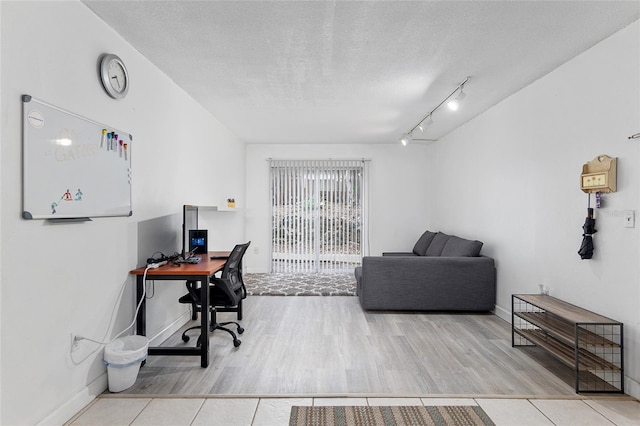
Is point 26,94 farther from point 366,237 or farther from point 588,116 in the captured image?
point 366,237

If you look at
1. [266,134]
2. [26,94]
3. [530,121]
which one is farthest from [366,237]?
[26,94]

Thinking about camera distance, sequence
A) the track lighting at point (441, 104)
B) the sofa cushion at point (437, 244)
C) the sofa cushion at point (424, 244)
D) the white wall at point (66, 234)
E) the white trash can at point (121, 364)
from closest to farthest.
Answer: the white wall at point (66, 234) → the white trash can at point (121, 364) → the track lighting at point (441, 104) → the sofa cushion at point (437, 244) → the sofa cushion at point (424, 244)

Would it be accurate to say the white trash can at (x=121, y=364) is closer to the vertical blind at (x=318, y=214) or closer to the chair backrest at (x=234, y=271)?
the chair backrest at (x=234, y=271)

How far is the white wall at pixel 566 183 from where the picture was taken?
7.80 ft

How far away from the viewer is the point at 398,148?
6773mm

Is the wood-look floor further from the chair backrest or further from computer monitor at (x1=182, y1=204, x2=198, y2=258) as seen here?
computer monitor at (x1=182, y1=204, x2=198, y2=258)

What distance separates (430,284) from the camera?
164 inches

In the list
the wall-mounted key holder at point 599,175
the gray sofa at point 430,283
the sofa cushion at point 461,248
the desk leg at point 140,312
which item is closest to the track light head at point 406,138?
the sofa cushion at point 461,248

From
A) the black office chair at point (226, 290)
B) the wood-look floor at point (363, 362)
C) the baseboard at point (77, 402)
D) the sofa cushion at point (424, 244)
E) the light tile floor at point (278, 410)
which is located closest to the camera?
the baseboard at point (77, 402)

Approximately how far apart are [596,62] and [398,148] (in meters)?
4.17

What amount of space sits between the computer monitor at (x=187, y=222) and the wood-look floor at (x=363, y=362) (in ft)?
3.17

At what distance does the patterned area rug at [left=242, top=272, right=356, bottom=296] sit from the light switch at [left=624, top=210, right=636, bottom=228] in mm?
3422

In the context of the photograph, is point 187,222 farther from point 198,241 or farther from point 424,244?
point 424,244

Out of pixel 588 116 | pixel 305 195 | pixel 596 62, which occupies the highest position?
pixel 596 62
